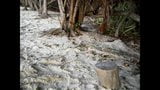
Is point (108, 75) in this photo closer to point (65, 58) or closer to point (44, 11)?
point (65, 58)

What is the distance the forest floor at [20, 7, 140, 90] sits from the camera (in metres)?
1.38

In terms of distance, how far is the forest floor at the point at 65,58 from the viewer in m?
1.38

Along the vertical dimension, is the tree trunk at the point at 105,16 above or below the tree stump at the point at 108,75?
above

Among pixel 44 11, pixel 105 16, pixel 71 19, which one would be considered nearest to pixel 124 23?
pixel 105 16

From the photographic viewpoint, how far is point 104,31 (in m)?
1.51

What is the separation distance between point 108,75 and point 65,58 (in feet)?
0.72

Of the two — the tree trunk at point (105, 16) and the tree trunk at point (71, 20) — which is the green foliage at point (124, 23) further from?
the tree trunk at point (71, 20)

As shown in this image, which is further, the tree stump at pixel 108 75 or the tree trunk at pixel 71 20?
the tree trunk at pixel 71 20

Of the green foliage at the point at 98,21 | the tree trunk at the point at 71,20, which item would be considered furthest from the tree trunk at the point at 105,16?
the tree trunk at the point at 71,20

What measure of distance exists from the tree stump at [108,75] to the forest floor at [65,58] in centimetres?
2
